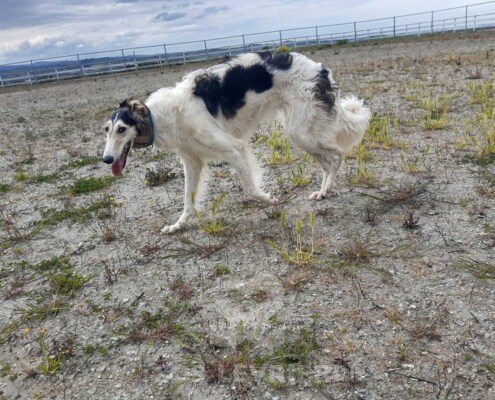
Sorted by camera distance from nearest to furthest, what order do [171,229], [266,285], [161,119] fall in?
1. [266,285]
2. [161,119]
3. [171,229]

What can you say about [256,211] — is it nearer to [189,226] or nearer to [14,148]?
[189,226]

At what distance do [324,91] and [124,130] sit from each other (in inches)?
80.9

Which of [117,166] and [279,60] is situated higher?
[279,60]

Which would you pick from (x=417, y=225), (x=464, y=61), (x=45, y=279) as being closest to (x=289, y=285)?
(x=417, y=225)

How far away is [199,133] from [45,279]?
190cm

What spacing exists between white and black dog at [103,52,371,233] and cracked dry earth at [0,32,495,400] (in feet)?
1.49

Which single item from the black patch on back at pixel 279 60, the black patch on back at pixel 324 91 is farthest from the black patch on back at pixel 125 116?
the black patch on back at pixel 324 91

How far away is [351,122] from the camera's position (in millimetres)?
4793

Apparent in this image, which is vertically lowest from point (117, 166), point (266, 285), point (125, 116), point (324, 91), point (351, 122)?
point (266, 285)

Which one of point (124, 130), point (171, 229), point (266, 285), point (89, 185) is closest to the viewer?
point (266, 285)

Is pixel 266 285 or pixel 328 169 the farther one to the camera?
pixel 328 169

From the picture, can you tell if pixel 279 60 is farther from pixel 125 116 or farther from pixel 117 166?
pixel 117 166

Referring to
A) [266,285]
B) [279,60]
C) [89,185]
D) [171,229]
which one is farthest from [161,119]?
[89,185]

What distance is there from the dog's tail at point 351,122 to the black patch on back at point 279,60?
76cm
